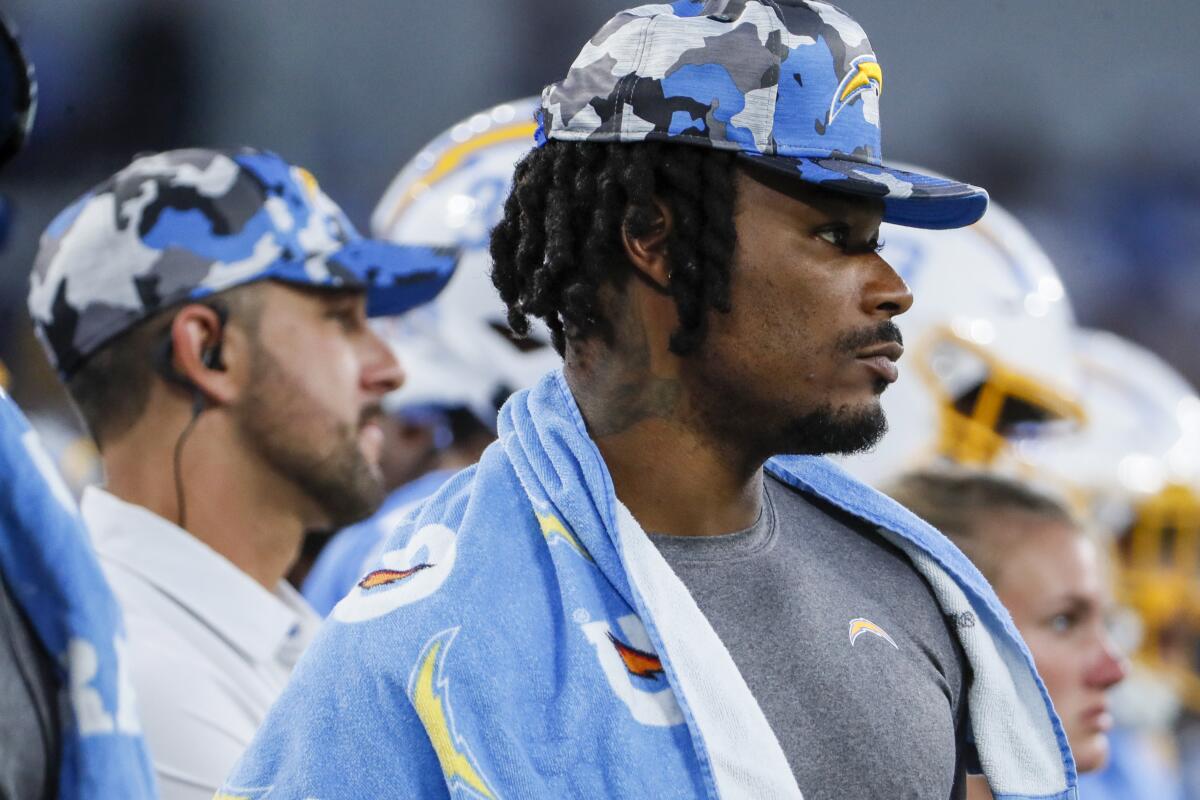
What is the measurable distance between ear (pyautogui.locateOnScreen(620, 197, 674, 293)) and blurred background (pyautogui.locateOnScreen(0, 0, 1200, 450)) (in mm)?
5033

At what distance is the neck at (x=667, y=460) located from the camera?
5.50 ft

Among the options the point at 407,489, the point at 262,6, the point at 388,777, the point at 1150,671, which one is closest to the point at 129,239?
the point at 407,489

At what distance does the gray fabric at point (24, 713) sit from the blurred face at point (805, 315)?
0.73 metres

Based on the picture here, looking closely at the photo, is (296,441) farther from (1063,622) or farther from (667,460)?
(1063,622)

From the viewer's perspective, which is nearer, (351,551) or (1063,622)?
(1063,622)

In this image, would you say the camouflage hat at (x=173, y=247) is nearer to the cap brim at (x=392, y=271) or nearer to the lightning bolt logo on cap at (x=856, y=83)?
the cap brim at (x=392, y=271)

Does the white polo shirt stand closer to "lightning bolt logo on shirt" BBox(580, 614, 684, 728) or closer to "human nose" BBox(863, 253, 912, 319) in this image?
"lightning bolt logo on shirt" BBox(580, 614, 684, 728)

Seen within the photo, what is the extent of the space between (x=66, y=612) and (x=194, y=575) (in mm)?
1172

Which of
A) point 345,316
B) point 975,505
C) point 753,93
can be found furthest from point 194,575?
point 975,505

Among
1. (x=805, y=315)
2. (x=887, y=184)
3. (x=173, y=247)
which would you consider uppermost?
(x=887, y=184)

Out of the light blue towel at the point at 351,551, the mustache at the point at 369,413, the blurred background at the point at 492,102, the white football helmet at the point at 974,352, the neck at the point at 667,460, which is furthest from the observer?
the blurred background at the point at 492,102

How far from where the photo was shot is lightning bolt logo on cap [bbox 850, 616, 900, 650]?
1680mm

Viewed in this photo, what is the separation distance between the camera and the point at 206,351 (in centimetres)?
262

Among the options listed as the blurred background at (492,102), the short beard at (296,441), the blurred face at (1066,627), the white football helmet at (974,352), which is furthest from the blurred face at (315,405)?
the blurred background at (492,102)
